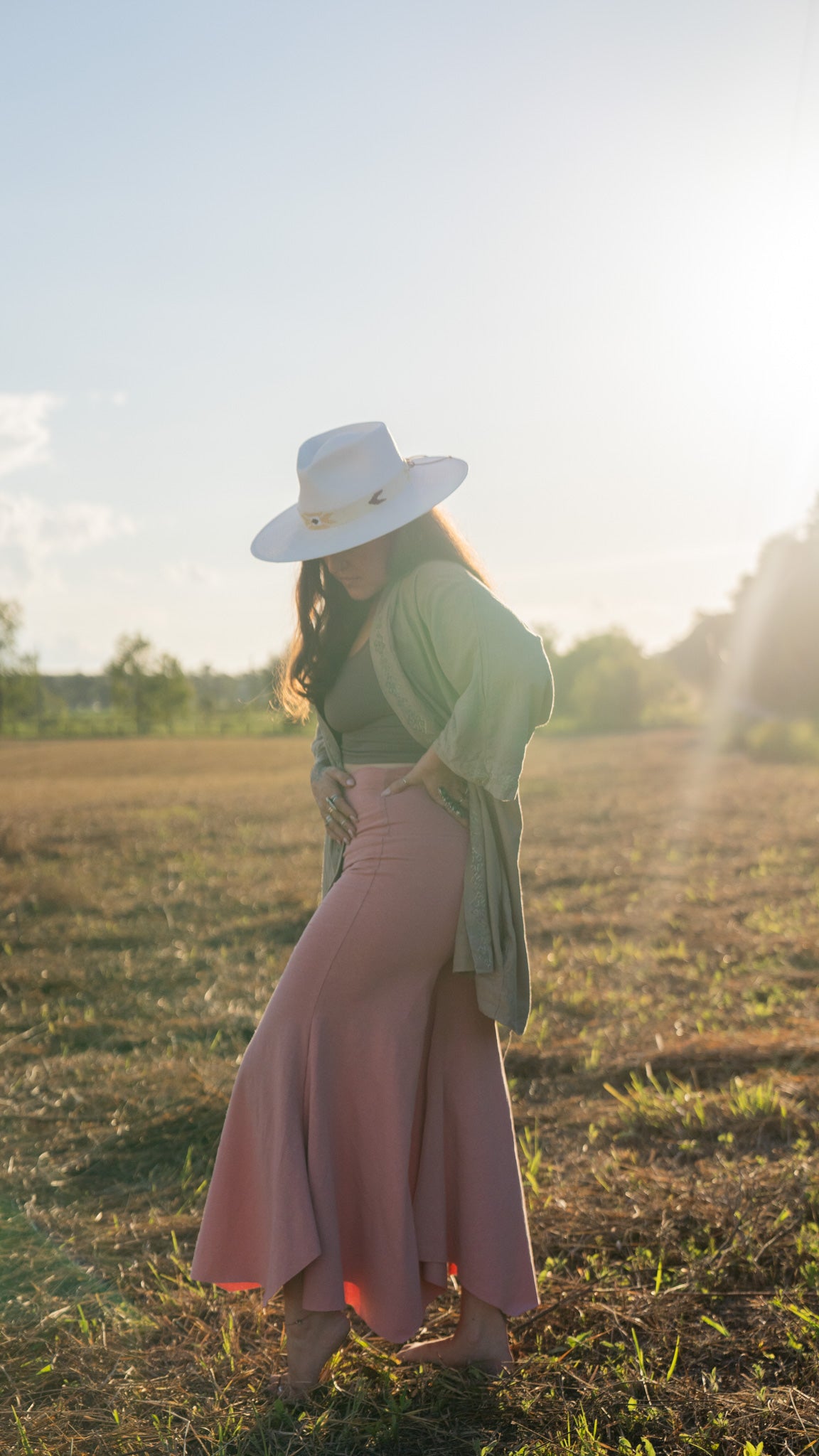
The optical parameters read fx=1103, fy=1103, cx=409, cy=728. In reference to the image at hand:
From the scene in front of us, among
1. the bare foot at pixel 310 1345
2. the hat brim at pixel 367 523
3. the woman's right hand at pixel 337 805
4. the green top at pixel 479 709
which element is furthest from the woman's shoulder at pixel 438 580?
the bare foot at pixel 310 1345

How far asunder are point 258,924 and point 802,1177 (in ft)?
14.9

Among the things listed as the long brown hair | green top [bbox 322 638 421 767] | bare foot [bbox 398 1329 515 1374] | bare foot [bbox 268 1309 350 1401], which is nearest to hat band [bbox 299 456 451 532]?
the long brown hair

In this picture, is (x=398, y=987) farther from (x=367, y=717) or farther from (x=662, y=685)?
(x=662, y=685)

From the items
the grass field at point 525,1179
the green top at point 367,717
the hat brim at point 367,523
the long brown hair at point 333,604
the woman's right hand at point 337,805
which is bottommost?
the grass field at point 525,1179

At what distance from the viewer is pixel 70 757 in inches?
969

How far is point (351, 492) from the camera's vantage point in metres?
2.37

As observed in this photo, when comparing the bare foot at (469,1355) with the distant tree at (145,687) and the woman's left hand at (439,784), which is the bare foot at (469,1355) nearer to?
the woman's left hand at (439,784)

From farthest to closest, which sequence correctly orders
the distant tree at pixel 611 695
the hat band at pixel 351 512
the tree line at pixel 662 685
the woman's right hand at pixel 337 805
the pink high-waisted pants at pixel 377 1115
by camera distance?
the distant tree at pixel 611 695 < the tree line at pixel 662 685 < the woman's right hand at pixel 337 805 < the hat band at pixel 351 512 < the pink high-waisted pants at pixel 377 1115

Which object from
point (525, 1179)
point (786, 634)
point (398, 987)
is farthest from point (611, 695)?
point (398, 987)

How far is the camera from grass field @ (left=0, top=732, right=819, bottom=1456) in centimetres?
228

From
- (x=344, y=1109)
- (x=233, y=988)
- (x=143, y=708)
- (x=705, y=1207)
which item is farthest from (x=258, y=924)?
(x=143, y=708)

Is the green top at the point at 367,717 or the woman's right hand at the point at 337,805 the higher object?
the green top at the point at 367,717

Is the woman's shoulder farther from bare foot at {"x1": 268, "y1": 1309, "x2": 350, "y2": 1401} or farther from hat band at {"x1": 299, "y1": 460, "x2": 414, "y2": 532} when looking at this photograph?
bare foot at {"x1": 268, "y1": 1309, "x2": 350, "y2": 1401}

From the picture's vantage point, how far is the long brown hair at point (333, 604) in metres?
2.51
